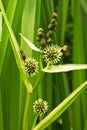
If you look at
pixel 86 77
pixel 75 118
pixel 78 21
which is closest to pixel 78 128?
pixel 75 118

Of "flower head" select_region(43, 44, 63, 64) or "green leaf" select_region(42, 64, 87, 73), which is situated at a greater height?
"flower head" select_region(43, 44, 63, 64)

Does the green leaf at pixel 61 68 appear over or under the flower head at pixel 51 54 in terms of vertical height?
under

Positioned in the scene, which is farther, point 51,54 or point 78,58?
point 78,58

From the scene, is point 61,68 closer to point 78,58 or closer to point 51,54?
point 51,54

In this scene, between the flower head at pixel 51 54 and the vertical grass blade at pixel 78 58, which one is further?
the vertical grass blade at pixel 78 58

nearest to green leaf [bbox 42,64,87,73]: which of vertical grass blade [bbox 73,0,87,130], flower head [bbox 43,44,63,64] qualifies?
flower head [bbox 43,44,63,64]

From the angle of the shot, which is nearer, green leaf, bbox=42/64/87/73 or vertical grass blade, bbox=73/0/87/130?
green leaf, bbox=42/64/87/73

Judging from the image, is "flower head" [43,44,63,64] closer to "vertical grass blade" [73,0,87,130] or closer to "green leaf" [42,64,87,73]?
"green leaf" [42,64,87,73]

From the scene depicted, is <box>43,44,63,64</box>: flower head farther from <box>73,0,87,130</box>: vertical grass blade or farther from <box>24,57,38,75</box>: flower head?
<box>73,0,87,130</box>: vertical grass blade

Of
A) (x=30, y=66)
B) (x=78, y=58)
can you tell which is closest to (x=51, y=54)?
(x=30, y=66)

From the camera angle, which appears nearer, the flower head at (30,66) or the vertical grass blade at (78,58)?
the flower head at (30,66)

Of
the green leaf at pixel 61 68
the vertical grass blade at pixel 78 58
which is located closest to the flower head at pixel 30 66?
the green leaf at pixel 61 68

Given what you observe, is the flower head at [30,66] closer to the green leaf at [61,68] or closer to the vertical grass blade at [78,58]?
the green leaf at [61,68]
